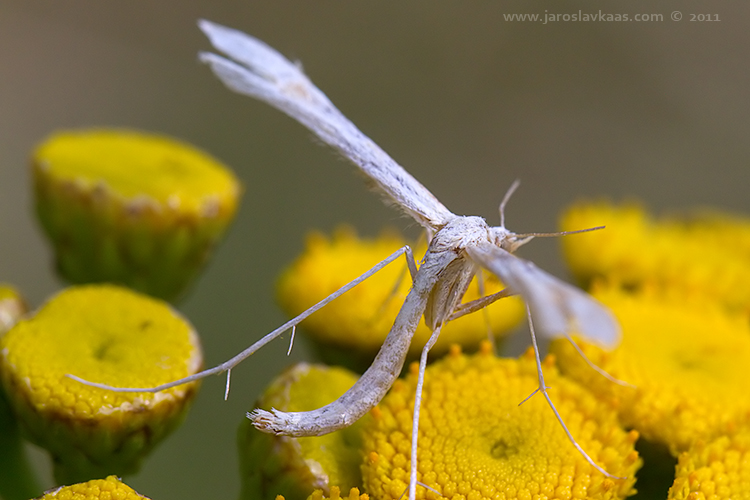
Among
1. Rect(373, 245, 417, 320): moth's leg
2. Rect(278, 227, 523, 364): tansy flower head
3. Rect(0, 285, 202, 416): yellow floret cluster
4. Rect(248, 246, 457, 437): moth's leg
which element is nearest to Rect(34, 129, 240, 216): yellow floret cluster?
Rect(278, 227, 523, 364): tansy flower head

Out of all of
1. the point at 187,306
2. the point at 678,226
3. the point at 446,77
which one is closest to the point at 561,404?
the point at 678,226

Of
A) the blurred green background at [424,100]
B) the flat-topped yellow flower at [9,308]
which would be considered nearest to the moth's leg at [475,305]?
the flat-topped yellow flower at [9,308]

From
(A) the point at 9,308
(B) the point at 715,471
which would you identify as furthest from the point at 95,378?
(B) the point at 715,471

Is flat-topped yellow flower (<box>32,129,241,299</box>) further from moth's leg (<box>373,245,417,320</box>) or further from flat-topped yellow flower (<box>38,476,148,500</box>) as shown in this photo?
flat-topped yellow flower (<box>38,476,148,500</box>)

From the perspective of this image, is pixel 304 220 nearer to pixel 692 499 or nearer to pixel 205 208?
pixel 205 208

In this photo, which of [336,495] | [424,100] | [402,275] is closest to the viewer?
[336,495]

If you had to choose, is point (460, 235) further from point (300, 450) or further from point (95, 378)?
point (95, 378)
